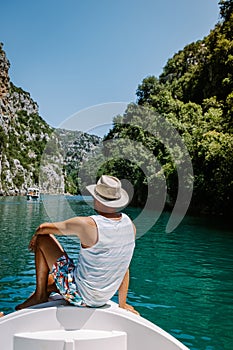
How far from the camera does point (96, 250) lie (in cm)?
321

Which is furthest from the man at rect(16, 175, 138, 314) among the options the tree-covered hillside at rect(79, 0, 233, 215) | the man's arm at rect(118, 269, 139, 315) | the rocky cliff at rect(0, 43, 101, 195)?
the rocky cliff at rect(0, 43, 101, 195)

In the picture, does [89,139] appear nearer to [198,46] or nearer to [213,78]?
[213,78]

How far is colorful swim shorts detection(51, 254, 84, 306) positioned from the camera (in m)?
3.35

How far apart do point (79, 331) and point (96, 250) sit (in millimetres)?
586

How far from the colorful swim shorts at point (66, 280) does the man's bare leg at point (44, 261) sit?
0.06 m

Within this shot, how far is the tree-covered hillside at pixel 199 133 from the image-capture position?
2416 centimetres

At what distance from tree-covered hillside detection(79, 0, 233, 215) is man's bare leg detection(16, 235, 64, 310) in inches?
634

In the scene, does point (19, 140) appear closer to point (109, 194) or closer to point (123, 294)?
point (123, 294)

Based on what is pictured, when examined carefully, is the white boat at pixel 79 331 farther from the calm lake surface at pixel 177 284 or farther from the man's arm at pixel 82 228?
the calm lake surface at pixel 177 284

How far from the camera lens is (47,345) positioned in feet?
9.45

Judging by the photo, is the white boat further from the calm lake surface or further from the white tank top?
the calm lake surface

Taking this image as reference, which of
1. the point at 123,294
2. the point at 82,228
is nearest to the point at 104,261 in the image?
the point at 82,228

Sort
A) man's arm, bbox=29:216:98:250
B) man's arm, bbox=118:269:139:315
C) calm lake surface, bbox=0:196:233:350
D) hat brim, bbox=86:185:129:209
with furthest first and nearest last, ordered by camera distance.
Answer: calm lake surface, bbox=0:196:233:350, man's arm, bbox=118:269:139:315, hat brim, bbox=86:185:129:209, man's arm, bbox=29:216:98:250

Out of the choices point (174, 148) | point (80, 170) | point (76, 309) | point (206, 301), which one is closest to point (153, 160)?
point (174, 148)
